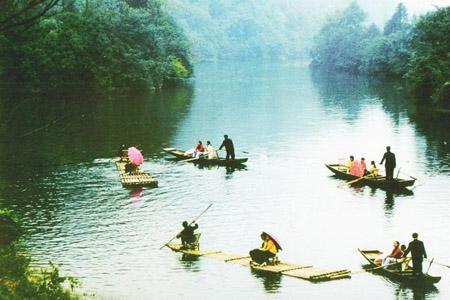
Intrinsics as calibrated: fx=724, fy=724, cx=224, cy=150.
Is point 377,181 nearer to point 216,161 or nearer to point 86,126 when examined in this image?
point 216,161

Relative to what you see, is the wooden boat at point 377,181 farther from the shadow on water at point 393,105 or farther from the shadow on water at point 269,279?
the shadow on water at point 269,279

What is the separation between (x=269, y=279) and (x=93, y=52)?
3126 inches

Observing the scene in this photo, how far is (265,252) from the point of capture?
26.8 m

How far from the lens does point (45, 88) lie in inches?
3873

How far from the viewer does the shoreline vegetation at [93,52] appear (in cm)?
9688

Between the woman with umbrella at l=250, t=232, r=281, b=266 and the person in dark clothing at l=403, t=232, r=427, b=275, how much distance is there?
15.7 ft

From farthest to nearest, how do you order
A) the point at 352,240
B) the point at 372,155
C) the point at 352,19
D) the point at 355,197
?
the point at 352,19 → the point at 372,155 → the point at 355,197 → the point at 352,240

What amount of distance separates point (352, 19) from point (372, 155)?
127 meters

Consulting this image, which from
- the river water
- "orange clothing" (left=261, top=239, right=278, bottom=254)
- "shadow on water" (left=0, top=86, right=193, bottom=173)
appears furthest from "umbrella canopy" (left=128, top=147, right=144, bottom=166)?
"orange clothing" (left=261, top=239, right=278, bottom=254)

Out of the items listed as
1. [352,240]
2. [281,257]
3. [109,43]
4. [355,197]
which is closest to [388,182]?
[355,197]

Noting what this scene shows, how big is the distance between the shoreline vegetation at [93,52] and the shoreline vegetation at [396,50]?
36701 mm

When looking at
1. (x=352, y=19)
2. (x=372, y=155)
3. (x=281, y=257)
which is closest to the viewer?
(x=281, y=257)

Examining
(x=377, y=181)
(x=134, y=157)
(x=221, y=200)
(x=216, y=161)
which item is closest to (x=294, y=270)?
(x=221, y=200)

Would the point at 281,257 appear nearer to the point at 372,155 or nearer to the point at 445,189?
the point at 445,189
